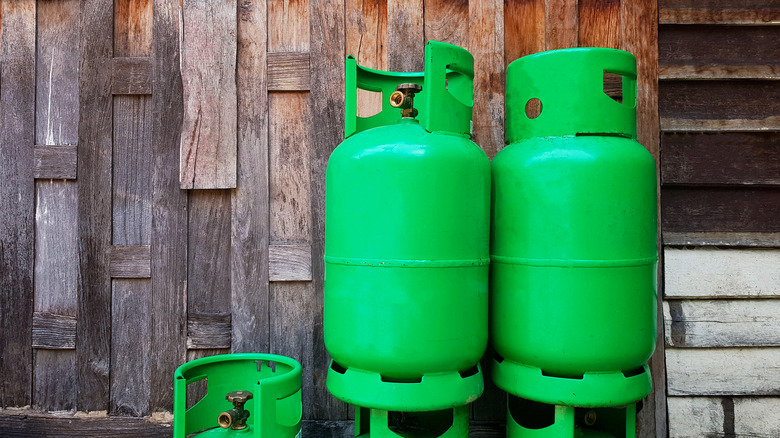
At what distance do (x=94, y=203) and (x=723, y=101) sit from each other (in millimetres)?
3001

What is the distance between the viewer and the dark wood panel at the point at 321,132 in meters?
2.37

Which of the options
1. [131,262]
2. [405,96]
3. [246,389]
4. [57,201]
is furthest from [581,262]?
[57,201]

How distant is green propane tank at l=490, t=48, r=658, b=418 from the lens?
1.74m

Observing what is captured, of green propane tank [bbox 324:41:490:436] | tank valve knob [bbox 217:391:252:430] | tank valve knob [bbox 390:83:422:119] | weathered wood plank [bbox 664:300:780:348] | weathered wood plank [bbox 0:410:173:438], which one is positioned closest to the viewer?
green propane tank [bbox 324:41:490:436]

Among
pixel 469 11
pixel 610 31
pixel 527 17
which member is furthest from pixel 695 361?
pixel 469 11

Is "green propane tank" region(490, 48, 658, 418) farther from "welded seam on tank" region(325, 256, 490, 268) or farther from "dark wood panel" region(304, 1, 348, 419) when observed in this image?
"dark wood panel" region(304, 1, 348, 419)

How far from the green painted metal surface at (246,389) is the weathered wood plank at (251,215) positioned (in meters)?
0.32

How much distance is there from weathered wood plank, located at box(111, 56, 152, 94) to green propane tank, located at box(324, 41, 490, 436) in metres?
1.22

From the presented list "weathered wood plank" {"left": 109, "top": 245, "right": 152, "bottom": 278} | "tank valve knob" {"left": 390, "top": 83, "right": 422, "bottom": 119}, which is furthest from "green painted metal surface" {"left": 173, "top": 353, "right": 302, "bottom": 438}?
"tank valve knob" {"left": 390, "top": 83, "right": 422, "bottom": 119}

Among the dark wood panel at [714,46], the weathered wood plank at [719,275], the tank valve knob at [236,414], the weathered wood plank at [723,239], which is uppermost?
the dark wood panel at [714,46]

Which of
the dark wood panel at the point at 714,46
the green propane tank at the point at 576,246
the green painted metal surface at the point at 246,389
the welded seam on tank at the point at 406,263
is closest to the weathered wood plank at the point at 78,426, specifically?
the green painted metal surface at the point at 246,389

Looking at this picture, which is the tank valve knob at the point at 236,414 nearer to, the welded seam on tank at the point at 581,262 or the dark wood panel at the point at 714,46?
the welded seam on tank at the point at 581,262

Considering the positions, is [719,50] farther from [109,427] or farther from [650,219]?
[109,427]

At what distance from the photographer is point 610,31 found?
2.37 metres
